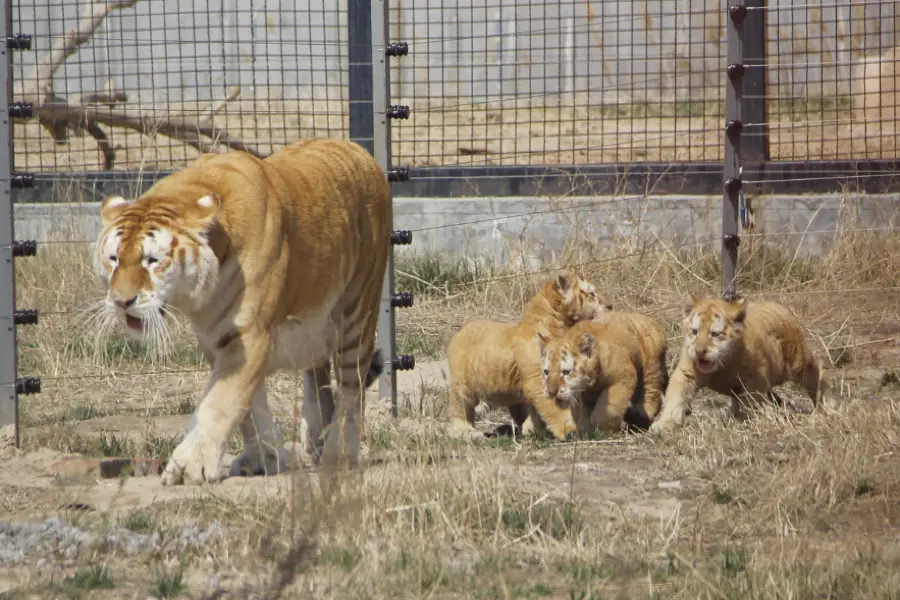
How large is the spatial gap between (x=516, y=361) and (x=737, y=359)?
1164mm

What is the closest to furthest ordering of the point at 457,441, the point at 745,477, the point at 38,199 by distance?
1. the point at 745,477
2. the point at 457,441
3. the point at 38,199

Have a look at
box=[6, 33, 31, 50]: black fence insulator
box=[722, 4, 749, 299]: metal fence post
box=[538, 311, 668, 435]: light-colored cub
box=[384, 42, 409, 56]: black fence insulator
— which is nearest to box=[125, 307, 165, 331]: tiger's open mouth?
box=[6, 33, 31, 50]: black fence insulator

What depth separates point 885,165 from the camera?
984cm

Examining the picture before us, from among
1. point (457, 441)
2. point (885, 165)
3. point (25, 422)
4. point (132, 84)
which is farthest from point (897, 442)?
point (132, 84)

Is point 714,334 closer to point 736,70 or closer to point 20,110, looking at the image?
point 736,70

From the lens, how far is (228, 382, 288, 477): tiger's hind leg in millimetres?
5535

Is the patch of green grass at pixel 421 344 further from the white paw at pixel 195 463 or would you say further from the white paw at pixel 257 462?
the white paw at pixel 195 463

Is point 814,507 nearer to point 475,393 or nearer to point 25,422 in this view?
point 475,393

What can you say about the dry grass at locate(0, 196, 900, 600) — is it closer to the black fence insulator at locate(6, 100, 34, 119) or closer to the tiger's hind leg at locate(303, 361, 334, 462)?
the tiger's hind leg at locate(303, 361, 334, 462)

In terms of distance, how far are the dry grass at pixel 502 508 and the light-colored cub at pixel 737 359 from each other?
21cm

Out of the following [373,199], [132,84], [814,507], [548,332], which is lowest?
[814,507]

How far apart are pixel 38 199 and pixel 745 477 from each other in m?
7.04

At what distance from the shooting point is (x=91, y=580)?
3.74 metres

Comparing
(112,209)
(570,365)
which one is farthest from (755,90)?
(112,209)
